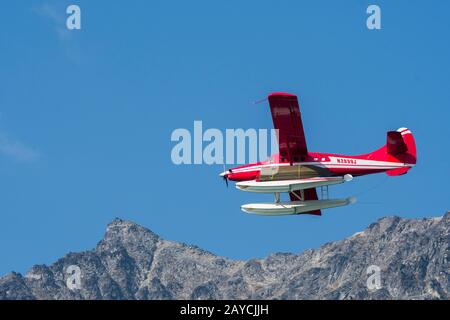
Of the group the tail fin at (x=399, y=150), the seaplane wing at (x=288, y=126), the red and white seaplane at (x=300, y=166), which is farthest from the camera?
the tail fin at (x=399, y=150)

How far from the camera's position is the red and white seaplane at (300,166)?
307ft

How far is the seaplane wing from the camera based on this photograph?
3600 inches

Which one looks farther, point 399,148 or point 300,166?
point 399,148

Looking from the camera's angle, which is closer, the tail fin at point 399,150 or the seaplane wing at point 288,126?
the seaplane wing at point 288,126

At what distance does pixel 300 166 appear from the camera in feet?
313

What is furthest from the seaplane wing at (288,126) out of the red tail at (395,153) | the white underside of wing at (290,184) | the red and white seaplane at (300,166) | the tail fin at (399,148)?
the tail fin at (399,148)

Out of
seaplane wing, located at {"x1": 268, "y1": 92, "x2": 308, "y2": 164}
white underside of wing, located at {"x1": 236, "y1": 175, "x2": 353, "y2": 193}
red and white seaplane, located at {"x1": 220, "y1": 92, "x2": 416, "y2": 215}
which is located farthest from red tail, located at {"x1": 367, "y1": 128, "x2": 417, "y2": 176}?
seaplane wing, located at {"x1": 268, "y1": 92, "x2": 308, "y2": 164}

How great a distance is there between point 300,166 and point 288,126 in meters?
3.92

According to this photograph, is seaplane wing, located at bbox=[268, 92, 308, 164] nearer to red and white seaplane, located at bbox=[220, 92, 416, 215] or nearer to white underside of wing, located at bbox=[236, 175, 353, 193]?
red and white seaplane, located at bbox=[220, 92, 416, 215]

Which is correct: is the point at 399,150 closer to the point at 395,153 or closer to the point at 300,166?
the point at 395,153

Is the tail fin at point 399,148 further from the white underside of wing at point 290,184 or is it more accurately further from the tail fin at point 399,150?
the white underside of wing at point 290,184

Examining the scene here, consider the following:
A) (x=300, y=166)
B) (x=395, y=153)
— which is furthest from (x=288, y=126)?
(x=395, y=153)
